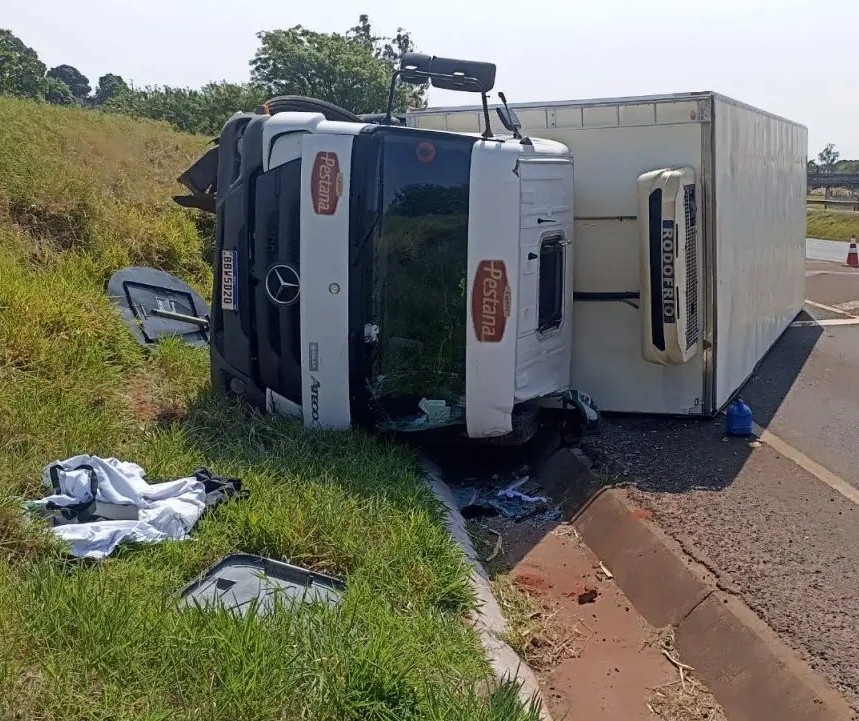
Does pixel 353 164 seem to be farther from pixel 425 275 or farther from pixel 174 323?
pixel 174 323

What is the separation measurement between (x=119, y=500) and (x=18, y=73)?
31631 mm

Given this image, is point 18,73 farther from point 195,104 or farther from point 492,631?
point 492,631

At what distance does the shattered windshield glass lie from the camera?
4812 millimetres

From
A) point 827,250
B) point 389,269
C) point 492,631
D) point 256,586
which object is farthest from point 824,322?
point 827,250

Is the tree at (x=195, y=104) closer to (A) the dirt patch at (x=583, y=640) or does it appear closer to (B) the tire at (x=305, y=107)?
(B) the tire at (x=305, y=107)

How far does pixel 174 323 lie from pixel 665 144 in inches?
157

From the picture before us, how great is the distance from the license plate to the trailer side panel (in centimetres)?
333

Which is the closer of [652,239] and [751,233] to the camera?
[652,239]

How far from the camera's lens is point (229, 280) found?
5.20 metres

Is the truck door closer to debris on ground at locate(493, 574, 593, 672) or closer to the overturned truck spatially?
the overturned truck

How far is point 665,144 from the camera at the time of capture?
234 inches

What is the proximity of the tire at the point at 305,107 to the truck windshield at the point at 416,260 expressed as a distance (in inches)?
51.2

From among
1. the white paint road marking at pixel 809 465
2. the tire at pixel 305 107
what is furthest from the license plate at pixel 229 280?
the white paint road marking at pixel 809 465

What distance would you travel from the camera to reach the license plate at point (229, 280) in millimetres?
5176
